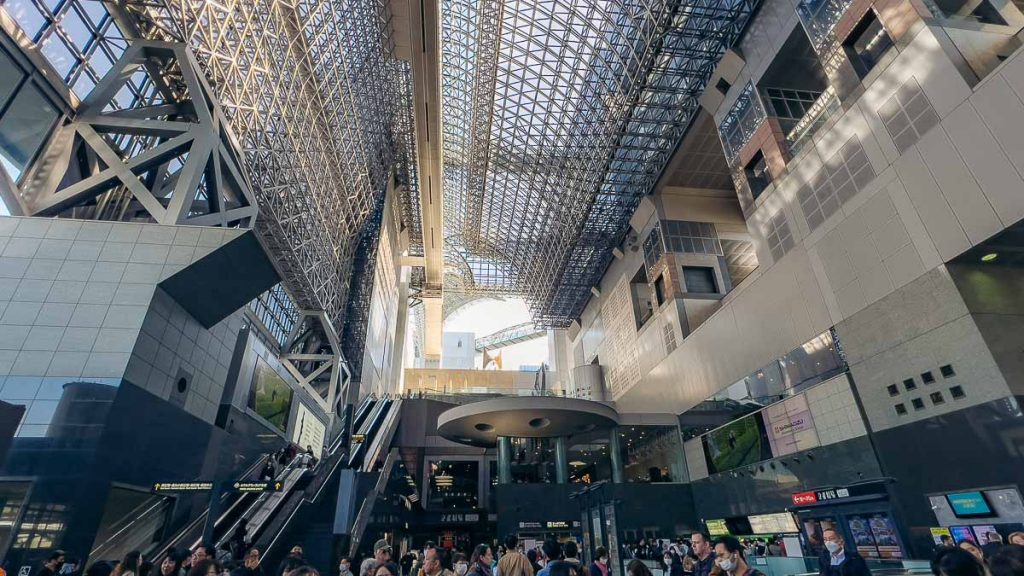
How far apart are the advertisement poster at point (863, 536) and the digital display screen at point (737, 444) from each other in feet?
16.3

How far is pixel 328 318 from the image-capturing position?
34562 millimetres

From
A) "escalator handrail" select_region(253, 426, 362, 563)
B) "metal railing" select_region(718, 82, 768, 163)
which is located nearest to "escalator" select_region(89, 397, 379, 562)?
"escalator handrail" select_region(253, 426, 362, 563)

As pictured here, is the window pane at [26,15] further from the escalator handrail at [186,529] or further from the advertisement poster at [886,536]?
the advertisement poster at [886,536]

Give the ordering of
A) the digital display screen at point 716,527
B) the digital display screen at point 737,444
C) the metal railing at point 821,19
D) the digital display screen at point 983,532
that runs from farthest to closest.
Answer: the digital display screen at point 716,527 → the digital display screen at point 737,444 → the metal railing at point 821,19 → the digital display screen at point 983,532

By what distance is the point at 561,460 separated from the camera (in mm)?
28844

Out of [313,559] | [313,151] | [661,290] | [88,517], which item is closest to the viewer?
[88,517]

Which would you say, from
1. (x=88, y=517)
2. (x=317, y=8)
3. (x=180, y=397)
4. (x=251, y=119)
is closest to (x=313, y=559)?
(x=88, y=517)

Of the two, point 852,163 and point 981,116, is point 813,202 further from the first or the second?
point 981,116

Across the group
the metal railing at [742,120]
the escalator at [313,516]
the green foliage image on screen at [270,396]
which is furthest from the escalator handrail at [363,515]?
the metal railing at [742,120]

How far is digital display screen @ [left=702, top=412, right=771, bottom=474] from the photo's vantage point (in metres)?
21.6

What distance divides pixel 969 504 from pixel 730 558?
1281 centimetres

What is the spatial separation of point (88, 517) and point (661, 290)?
101 feet

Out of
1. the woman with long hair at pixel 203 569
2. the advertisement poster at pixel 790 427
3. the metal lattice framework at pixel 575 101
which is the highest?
the metal lattice framework at pixel 575 101

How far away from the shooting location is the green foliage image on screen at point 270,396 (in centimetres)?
2206
